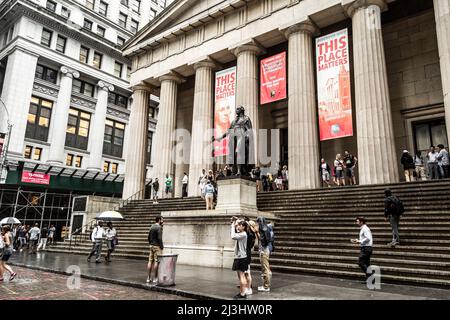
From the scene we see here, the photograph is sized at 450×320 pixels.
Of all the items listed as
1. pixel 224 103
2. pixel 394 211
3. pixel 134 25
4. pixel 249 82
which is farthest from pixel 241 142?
pixel 134 25

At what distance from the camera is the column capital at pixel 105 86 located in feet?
135

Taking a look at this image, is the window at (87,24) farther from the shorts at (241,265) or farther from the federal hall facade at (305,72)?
the shorts at (241,265)

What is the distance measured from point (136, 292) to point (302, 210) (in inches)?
353

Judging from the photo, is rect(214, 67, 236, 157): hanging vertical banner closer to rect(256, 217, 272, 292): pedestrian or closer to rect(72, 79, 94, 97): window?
rect(256, 217, 272, 292): pedestrian

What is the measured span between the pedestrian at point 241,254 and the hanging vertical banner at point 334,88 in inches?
481

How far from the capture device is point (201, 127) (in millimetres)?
24828

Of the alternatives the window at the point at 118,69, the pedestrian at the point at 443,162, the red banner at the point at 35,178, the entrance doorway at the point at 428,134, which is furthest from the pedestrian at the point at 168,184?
the window at the point at 118,69

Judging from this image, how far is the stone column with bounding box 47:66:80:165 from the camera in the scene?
35281 mm

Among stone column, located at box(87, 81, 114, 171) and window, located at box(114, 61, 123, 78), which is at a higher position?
window, located at box(114, 61, 123, 78)

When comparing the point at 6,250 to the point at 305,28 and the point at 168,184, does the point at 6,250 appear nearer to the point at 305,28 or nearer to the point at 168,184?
the point at 168,184

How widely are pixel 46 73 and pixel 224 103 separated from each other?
2392 centimetres

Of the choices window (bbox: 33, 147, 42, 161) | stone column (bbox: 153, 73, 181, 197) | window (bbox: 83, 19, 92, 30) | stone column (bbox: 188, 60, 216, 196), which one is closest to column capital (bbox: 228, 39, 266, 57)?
stone column (bbox: 188, 60, 216, 196)

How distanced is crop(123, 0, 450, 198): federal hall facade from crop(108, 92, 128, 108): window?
1444cm
